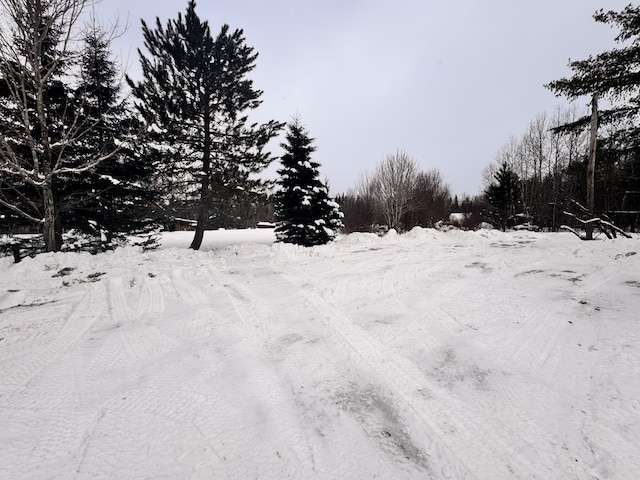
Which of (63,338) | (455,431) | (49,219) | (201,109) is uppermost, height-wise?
(201,109)

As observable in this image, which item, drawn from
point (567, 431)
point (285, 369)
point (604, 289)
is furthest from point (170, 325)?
point (604, 289)

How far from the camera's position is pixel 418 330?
3.48 m

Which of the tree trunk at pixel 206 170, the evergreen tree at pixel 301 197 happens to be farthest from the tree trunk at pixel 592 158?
the tree trunk at pixel 206 170

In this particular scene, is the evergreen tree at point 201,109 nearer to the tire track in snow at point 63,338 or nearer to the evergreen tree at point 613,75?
Answer: the tire track in snow at point 63,338

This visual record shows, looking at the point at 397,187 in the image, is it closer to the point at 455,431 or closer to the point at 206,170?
the point at 206,170

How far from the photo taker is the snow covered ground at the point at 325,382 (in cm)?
170

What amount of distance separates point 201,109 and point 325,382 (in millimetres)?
13390

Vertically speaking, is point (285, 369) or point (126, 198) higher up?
point (126, 198)

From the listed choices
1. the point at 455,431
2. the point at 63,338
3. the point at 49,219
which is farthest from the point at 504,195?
the point at 49,219

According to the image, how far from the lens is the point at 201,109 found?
12.2 meters

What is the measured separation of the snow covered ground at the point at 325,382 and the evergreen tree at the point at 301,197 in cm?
844

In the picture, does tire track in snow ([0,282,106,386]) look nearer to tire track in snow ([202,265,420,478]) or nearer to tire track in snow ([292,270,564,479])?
tire track in snow ([202,265,420,478])

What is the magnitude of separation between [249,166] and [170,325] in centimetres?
1000

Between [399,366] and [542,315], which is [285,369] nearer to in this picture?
[399,366]
